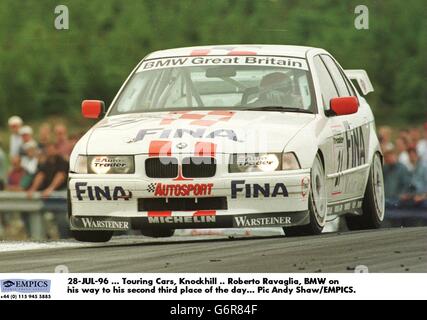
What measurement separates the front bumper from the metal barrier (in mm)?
1386

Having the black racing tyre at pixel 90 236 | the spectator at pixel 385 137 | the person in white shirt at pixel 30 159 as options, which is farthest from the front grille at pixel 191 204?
the spectator at pixel 385 137

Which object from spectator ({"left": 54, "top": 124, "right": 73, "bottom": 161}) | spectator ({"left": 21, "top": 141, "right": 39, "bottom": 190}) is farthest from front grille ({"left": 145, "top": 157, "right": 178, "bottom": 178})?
spectator ({"left": 21, "top": 141, "right": 39, "bottom": 190})

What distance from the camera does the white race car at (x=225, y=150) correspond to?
1122 cm

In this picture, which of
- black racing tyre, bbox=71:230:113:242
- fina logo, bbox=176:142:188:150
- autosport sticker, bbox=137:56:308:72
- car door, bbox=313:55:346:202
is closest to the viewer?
fina logo, bbox=176:142:188:150

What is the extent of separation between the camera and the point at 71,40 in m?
12.6

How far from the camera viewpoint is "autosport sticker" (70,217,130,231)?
1134 centimetres

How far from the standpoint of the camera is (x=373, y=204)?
12664mm

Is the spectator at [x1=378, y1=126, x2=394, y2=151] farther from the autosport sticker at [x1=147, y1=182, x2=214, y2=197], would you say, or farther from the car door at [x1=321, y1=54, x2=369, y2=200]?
the autosport sticker at [x1=147, y1=182, x2=214, y2=197]

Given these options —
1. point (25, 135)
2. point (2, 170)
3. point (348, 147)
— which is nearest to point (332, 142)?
point (348, 147)

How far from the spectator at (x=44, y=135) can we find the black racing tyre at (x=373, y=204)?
8.10 feet

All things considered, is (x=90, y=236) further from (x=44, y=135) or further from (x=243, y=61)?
(x=243, y=61)

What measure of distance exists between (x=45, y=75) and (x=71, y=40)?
1.80 ft

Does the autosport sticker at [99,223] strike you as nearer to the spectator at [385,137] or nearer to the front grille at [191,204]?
the front grille at [191,204]
